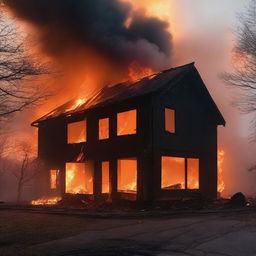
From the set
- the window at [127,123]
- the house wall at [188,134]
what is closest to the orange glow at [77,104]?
the window at [127,123]

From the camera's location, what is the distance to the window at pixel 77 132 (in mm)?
21234

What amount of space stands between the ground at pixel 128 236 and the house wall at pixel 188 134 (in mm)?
4906

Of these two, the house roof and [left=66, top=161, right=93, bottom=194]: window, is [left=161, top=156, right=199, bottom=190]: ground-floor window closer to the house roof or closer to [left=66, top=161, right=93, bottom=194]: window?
the house roof

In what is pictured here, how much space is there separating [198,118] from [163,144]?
3413mm

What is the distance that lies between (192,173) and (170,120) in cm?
306

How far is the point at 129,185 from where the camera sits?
18.4m

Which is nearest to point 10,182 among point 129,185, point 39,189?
point 39,189

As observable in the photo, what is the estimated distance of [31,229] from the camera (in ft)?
36.9

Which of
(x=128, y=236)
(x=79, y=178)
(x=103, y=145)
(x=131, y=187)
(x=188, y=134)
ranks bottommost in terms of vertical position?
(x=128, y=236)

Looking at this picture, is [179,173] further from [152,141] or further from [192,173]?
[152,141]

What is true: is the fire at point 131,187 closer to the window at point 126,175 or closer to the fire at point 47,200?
the window at point 126,175

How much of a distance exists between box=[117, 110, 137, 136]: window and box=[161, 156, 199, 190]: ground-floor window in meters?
2.06

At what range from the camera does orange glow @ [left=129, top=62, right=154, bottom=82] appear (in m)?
23.0

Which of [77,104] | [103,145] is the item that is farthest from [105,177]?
[77,104]
